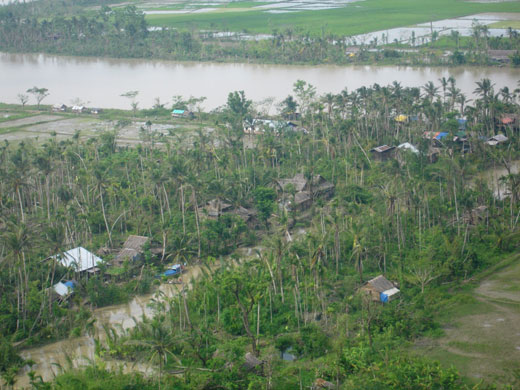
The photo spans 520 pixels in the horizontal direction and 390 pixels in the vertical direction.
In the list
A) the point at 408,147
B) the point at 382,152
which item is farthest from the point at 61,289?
the point at 408,147

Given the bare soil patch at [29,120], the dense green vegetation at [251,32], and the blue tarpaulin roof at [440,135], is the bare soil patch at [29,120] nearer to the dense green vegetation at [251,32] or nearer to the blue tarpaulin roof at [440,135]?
the dense green vegetation at [251,32]

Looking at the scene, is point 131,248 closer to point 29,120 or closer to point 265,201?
point 265,201

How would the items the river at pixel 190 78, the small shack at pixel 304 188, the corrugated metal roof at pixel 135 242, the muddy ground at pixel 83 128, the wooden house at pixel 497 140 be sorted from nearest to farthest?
the corrugated metal roof at pixel 135 242
the small shack at pixel 304 188
the wooden house at pixel 497 140
the muddy ground at pixel 83 128
the river at pixel 190 78

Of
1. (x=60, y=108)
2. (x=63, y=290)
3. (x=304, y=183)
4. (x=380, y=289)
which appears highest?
(x=60, y=108)

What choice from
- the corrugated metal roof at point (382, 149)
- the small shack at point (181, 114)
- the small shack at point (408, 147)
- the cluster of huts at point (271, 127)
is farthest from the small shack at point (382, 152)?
the small shack at point (181, 114)

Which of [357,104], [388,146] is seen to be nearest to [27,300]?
[388,146]

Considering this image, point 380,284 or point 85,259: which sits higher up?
point 85,259

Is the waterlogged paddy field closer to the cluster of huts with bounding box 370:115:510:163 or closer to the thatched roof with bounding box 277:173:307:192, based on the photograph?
the thatched roof with bounding box 277:173:307:192
